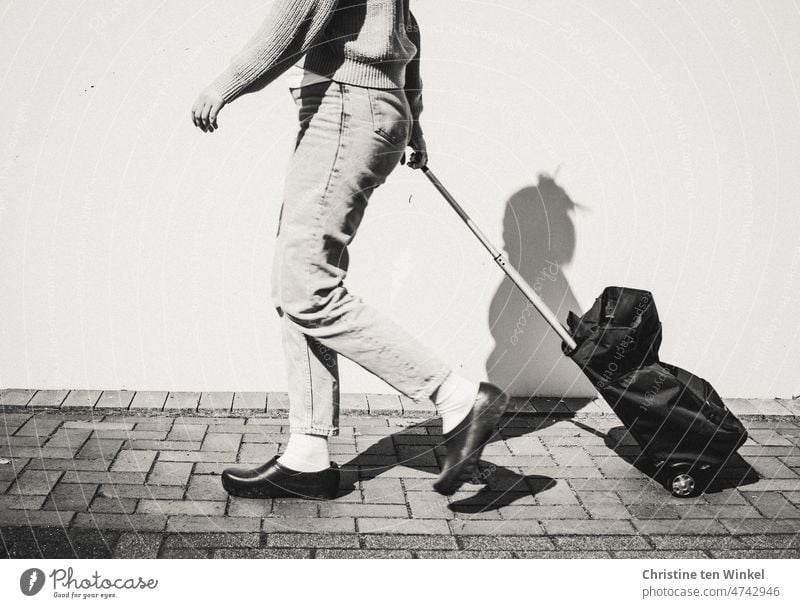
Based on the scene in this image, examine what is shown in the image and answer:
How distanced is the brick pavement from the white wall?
288mm

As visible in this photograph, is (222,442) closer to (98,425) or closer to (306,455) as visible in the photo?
(98,425)

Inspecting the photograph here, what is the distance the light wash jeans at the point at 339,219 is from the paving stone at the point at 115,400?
129 cm

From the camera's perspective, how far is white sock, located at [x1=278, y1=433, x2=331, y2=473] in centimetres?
308

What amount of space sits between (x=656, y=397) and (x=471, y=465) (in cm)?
80

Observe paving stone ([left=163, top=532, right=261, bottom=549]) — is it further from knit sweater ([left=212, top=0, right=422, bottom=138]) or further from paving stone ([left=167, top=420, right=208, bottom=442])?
knit sweater ([left=212, top=0, right=422, bottom=138])

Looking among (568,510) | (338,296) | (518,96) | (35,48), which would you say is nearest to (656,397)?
(568,510)

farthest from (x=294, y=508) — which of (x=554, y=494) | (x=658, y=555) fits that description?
(x=658, y=555)

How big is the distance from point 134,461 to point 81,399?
2.39 ft

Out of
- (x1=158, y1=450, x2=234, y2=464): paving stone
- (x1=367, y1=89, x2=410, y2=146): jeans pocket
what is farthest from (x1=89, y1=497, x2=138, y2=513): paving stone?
(x1=367, y1=89, x2=410, y2=146): jeans pocket

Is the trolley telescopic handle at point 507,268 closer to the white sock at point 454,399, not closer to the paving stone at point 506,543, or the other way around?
the white sock at point 454,399

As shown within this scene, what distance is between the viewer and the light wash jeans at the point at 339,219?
283 centimetres

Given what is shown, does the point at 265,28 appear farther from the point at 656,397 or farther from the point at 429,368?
the point at 656,397

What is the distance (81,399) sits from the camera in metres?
3.95

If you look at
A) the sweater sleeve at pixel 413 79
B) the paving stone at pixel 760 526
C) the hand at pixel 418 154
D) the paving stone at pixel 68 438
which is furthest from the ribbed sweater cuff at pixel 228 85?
the paving stone at pixel 760 526
